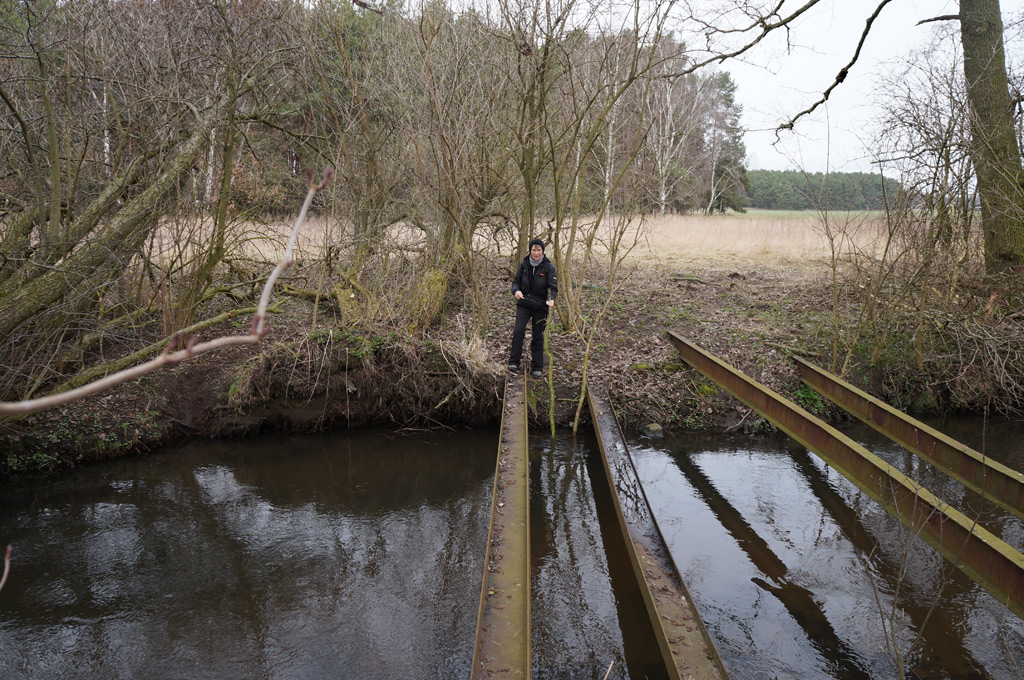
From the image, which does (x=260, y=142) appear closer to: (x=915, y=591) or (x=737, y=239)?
(x=915, y=591)

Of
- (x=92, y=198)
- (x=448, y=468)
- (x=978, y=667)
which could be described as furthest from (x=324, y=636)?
(x=92, y=198)

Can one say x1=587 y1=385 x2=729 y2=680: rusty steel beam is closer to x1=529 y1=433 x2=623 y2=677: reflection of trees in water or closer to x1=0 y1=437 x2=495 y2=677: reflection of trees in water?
x1=529 y1=433 x2=623 y2=677: reflection of trees in water

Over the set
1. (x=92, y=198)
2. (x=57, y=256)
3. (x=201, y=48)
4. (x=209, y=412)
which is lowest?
(x=209, y=412)

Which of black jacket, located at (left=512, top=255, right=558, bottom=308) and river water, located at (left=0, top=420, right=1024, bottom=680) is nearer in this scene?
river water, located at (left=0, top=420, right=1024, bottom=680)

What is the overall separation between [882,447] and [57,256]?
424 inches

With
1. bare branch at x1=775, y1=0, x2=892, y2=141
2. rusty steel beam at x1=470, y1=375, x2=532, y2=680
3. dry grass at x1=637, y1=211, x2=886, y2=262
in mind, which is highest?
bare branch at x1=775, y1=0, x2=892, y2=141

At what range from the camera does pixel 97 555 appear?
21.8ft

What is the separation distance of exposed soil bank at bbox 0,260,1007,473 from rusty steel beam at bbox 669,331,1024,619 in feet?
9.44

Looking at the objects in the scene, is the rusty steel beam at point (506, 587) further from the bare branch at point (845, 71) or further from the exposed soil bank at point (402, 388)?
the bare branch at point (845, 71)

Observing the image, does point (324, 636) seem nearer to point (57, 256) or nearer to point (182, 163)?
point (57, 256)

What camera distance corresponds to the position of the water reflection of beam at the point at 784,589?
4918mm

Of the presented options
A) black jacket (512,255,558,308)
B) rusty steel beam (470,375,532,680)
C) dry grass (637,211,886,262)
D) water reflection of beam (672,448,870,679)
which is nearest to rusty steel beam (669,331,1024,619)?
water reflection of beam (672,448,870,679)

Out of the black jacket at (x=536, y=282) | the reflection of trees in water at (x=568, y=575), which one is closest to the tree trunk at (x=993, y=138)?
the black jacket at (x=536, y=282)

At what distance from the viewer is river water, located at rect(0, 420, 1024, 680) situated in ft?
16.4
